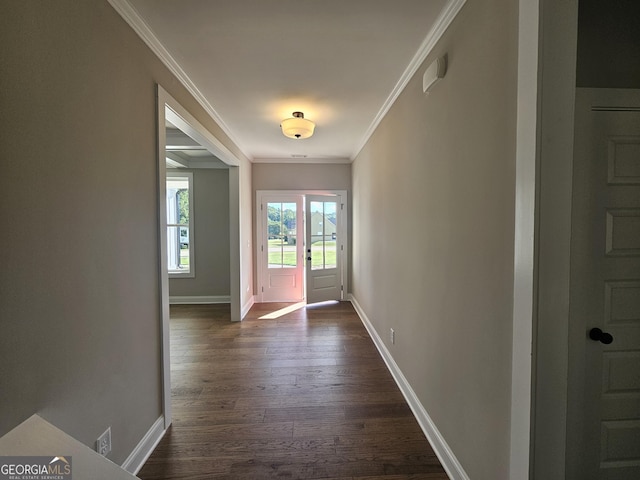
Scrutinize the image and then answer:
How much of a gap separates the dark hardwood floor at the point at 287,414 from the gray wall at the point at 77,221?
43 centimetres

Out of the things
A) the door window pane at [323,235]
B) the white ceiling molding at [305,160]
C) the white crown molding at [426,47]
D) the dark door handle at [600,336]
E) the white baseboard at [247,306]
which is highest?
the white ceiling molding at [305,160]

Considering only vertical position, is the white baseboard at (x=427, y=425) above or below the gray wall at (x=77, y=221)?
below

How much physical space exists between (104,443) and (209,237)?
13.8ft

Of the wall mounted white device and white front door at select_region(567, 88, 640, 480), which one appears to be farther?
the wall mounted white device

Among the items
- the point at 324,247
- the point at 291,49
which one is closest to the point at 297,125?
the point at 291,49

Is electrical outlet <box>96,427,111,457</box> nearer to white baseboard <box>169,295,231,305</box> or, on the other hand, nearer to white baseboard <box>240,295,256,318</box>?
white baseboard <box>240,295,256,318</box>

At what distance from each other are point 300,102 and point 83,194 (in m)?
2.05

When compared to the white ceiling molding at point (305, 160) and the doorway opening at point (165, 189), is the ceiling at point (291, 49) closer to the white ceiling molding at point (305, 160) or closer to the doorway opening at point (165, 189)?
the doorway opening at point (165, 189)

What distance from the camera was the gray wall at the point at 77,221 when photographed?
96 cm

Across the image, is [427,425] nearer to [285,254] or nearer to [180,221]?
[285,254]

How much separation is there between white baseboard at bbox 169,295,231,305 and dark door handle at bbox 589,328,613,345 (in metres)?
5.11

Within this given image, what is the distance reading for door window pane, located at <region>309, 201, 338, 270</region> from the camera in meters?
5.04

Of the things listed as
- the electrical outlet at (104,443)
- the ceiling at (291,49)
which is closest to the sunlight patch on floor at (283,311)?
the ceiling at (291,49)
